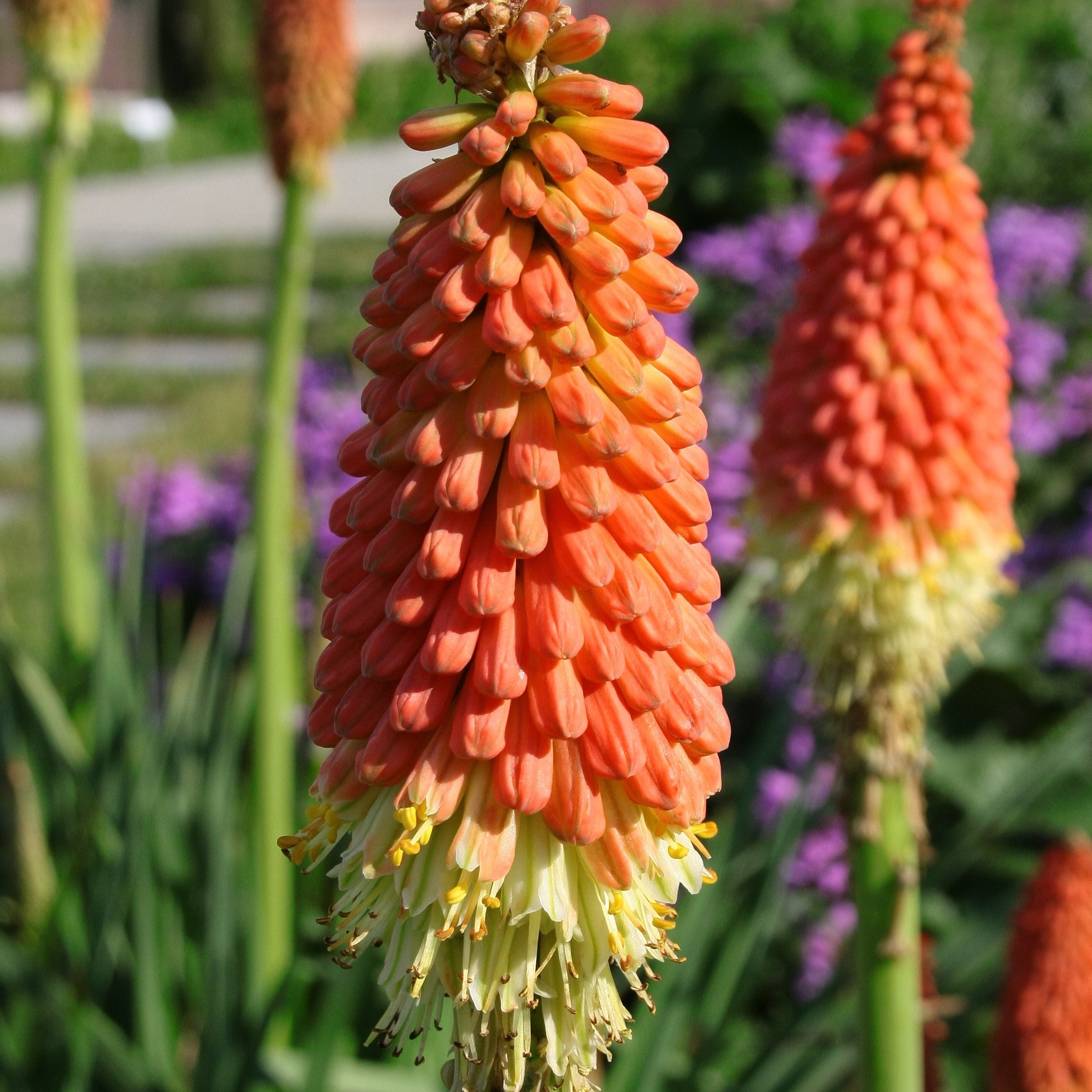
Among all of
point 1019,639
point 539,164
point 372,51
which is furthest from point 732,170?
point 372,51

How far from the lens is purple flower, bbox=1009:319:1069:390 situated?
5195 mm

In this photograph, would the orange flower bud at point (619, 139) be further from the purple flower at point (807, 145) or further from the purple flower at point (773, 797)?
the purple flower at point (807, 145)

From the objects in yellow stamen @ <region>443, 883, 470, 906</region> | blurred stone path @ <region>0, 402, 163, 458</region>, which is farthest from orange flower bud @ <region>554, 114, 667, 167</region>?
blurred stone path @ <region>0, 402, 163, 458</region>

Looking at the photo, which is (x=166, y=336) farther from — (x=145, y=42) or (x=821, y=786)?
(x=145, y=42)

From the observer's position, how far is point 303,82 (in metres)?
3.46

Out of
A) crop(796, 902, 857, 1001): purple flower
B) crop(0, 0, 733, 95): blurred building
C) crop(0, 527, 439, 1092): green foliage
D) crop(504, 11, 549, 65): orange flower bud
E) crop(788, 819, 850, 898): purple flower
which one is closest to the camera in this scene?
crop(504, 11, 549, 65): orange flower bud

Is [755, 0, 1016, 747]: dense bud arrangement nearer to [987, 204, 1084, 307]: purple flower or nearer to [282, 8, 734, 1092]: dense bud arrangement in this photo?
[282, 8, 734, 1092]: dense bud arrangement

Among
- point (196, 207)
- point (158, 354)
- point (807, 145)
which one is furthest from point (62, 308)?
point (196, 207)

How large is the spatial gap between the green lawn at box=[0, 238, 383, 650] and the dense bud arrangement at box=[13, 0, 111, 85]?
141cm

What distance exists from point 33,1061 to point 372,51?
1010 inches

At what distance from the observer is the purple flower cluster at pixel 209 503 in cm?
520

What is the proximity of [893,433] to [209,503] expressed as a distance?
11.9 feet

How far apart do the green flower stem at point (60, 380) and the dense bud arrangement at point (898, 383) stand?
6.57 feet

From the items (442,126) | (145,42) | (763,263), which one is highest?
(145,42)
